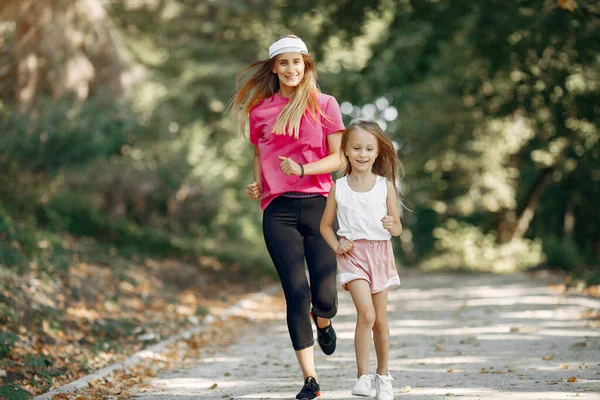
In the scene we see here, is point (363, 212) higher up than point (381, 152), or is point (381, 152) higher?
point (381, 152)

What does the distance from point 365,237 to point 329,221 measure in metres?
0.28

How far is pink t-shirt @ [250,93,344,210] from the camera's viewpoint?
5.75 m

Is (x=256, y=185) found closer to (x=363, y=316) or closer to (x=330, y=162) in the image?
(x=330, y=162)

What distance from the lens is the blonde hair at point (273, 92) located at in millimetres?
5645

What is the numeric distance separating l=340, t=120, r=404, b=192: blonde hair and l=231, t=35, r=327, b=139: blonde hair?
Answer: 0.26 m

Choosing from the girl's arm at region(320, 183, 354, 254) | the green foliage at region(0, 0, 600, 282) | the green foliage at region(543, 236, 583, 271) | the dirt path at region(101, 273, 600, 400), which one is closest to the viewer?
the girl's arm at region(320, 183, 354, 254)

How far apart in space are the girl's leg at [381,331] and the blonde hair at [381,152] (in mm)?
774

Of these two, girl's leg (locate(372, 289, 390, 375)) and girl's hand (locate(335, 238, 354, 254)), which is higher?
girl's hand (locate(335, 238, 354, 254))

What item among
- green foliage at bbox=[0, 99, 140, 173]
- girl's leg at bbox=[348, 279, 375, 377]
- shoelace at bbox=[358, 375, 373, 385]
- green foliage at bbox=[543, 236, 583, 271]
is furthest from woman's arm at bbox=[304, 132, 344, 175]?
green foliage at bbox=[543, 236, 583, 271]

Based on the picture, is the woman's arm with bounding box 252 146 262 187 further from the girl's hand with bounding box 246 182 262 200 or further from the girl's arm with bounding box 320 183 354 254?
the girl's arm with bounding box 320 183 354 254

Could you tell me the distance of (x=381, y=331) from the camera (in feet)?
18.4

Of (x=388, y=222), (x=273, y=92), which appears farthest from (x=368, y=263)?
(x=273, y=92)

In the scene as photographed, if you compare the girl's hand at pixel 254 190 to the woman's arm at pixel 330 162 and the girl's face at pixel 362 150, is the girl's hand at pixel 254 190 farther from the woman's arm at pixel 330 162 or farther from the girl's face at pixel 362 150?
the girl's face at pixel 362 150

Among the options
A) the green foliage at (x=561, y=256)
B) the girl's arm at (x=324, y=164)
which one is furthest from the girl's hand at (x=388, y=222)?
the green foliage at (x=561, y=256)
